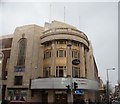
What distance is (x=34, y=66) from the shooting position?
131ft

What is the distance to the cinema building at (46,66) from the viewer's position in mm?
36719

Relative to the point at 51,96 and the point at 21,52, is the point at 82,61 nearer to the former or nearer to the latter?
the point at 51,96

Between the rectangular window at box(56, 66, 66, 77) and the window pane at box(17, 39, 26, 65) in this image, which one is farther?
the window pane at box(17, 39, 26, 65)

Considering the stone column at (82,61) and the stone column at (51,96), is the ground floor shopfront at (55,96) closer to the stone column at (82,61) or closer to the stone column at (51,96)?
the stone column at (51,96)

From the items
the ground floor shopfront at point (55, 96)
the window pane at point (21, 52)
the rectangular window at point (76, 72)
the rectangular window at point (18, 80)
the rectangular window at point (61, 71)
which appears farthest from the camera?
the window pane at point (21, 52)

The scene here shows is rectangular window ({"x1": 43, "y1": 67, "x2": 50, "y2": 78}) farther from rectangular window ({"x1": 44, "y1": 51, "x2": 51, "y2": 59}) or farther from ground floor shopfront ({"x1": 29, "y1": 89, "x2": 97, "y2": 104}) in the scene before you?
ground floor shopfront ({"x1": 29, "y1": 89, "x2": 97, "y2": 104})

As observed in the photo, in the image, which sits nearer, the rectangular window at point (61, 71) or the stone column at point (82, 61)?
the rectangular window at point (61, 71)

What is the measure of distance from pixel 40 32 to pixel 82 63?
399 inches

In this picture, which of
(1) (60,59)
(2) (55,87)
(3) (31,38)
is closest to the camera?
(2) (55,87)

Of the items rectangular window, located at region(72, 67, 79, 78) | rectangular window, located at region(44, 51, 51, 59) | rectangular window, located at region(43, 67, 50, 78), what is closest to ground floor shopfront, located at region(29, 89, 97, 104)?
rectangular window, located at region(43, 67, 50, 78)

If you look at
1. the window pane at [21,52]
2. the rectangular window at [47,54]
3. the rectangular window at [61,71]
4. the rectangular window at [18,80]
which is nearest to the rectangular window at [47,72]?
the rectangular window at [61,71]

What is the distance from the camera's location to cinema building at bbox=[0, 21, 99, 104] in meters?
36.7

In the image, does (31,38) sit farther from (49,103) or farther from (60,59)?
(49,103)

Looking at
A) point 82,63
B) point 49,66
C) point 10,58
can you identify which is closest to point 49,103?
point 49,66
